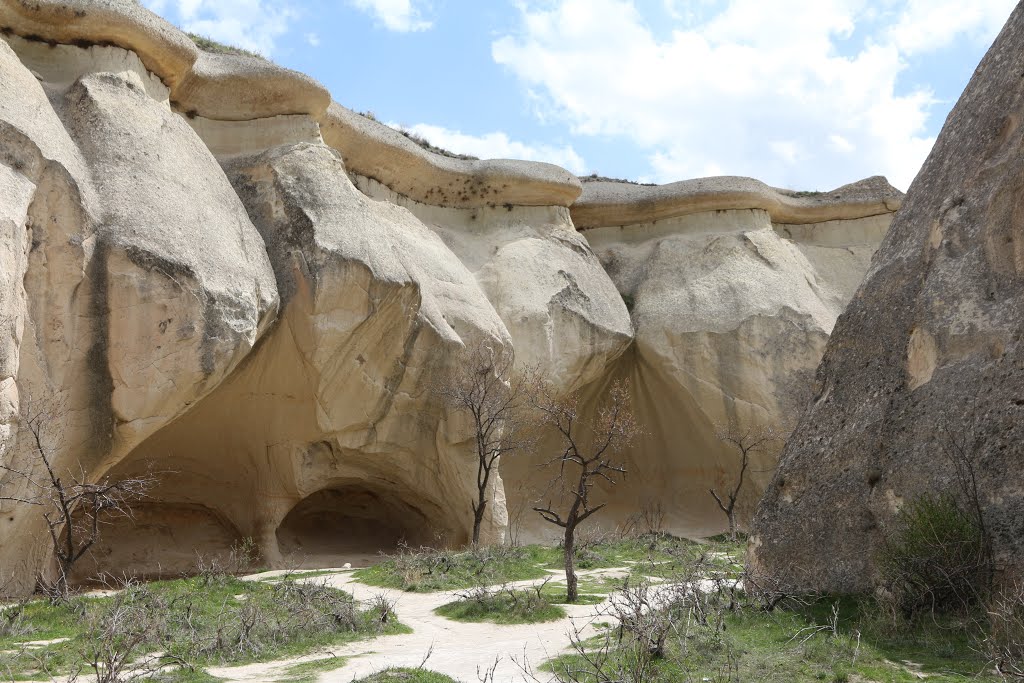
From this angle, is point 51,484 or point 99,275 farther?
point 99,275

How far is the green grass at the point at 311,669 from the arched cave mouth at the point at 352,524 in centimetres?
925

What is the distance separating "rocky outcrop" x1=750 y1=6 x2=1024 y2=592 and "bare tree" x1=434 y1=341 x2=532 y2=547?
671 cm

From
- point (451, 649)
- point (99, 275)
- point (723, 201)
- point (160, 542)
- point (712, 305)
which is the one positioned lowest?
point (451, 649)

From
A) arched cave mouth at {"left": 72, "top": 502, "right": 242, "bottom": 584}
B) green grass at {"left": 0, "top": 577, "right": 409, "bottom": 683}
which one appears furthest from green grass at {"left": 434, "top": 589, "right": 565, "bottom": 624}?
arched cave mouth at {"left": 72, "top": 502, "right": 242, "bottom": 584}

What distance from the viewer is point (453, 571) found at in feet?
37.1

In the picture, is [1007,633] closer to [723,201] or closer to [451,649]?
[451,649]

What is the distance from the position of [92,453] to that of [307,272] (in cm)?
374

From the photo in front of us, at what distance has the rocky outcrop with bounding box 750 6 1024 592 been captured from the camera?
7129mm

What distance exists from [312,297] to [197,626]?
6.16 metres

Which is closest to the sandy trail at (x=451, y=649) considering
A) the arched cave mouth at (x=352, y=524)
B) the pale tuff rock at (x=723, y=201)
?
the arched cave mouth at (x=352, y=524)

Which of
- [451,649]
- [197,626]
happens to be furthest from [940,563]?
[197,626]

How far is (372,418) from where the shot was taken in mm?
14531

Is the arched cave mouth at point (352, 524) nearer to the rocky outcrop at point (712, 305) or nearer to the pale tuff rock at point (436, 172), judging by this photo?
the rocky outcrop at point (712, 305)

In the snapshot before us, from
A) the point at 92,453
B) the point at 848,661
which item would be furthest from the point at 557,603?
the point at 92,453
